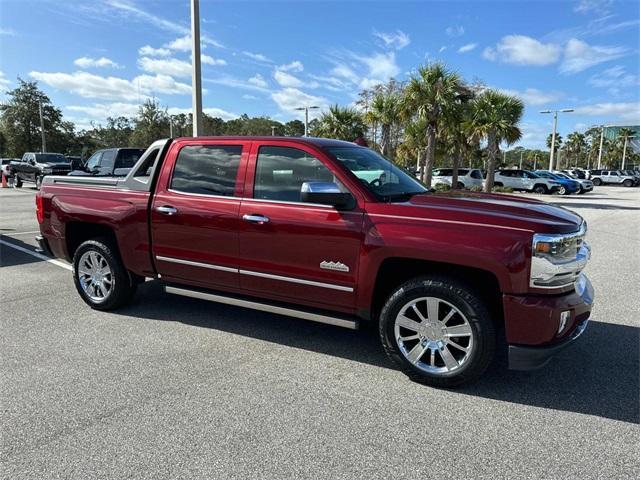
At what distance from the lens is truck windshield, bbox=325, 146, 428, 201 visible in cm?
397

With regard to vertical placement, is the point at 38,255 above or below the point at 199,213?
below

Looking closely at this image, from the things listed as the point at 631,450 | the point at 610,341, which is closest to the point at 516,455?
the point at 631,450

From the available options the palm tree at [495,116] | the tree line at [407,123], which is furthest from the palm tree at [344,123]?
the palm tree at [495,116]

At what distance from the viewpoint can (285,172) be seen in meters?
4.16

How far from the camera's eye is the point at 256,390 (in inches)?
137

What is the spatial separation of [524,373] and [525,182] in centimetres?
3223

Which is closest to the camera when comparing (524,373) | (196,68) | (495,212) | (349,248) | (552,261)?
(552,261)

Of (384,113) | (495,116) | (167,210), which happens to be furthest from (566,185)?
(167,210)

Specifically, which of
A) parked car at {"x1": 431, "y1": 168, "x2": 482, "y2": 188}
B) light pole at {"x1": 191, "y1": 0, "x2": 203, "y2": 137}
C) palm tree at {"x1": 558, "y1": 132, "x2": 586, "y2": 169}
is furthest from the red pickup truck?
A: palm tree at {"x1": 558, "y1": 132, "x2": 586, "y2": 169}

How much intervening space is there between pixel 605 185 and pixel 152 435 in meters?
58.5

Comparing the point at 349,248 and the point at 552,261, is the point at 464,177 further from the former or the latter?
the point at 552,261

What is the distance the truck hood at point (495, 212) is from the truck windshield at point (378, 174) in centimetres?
23

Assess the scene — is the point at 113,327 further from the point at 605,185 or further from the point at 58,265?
the point at 605,185

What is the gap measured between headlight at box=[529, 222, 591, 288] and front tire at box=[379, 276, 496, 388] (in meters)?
0.44
